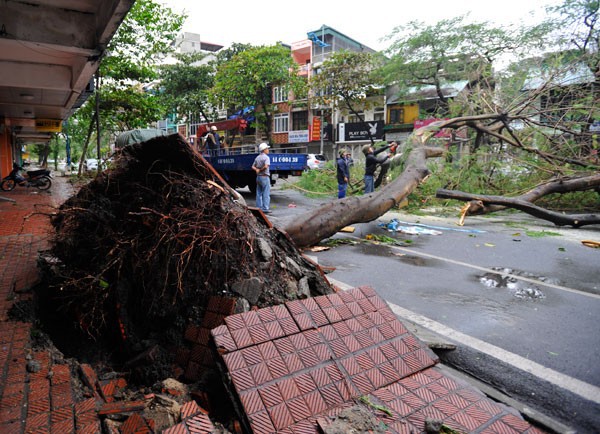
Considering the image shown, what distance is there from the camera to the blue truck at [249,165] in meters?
13.2

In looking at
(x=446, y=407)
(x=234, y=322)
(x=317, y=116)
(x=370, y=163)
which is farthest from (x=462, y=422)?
(x=317, y=116)

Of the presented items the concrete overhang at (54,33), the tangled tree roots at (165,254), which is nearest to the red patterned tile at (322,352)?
the tangled tree roots at (165,254)

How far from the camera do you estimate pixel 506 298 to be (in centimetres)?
450

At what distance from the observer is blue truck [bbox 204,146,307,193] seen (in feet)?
43.2

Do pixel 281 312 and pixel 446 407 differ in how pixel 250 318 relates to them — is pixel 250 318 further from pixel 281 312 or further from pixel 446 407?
pixel 446 407

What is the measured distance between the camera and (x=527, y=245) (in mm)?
7215

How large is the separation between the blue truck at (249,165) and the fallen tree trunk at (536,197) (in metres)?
5.79

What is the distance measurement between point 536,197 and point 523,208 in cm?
102

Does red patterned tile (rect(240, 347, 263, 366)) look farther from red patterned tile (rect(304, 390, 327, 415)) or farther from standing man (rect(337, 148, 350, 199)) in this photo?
standing man (rect(337, 148, 350, 199))

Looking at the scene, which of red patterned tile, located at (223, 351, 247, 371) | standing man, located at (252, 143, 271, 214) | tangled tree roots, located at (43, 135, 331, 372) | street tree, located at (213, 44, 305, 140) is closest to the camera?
red patterned tile, located at (223, 351, 247, 371)

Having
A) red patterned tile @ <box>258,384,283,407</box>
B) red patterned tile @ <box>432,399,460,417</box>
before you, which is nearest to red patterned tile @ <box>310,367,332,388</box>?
red patterned tile @ <box>258,384,283,407</box>

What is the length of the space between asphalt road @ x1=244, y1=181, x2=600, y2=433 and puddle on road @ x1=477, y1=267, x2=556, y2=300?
0.01m

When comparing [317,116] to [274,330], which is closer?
[274,330]

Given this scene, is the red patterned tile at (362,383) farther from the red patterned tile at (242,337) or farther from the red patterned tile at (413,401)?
the red patterned tile at (242,337)
